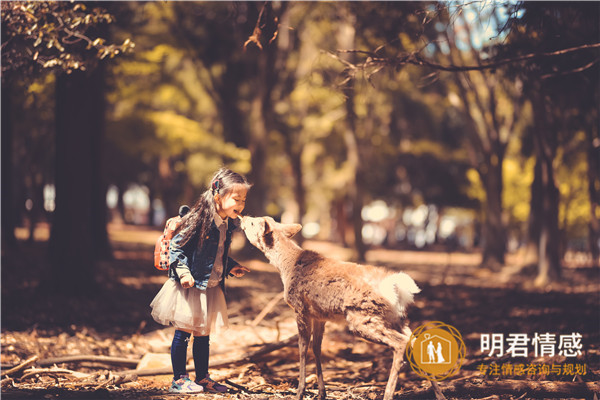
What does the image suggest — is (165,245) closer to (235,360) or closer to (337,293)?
(337,293)

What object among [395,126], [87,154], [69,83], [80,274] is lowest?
[80,274]

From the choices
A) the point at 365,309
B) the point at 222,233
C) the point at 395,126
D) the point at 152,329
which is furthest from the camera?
the point at 395,126

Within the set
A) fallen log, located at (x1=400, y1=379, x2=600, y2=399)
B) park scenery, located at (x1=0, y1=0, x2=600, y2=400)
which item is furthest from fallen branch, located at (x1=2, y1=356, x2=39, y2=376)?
fallen log, located at (x1=400, y1=379, x2=600, y2=399)

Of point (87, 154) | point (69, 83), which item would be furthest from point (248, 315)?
point (69, 83)

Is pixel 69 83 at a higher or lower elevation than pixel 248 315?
higher

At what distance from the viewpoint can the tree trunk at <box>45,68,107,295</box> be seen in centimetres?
897

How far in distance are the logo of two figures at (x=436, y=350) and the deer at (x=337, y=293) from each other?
4.10 feet

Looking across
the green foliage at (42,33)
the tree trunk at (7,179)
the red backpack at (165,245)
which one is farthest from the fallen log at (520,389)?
the tree trunk at (7,179)

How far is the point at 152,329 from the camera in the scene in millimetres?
8414

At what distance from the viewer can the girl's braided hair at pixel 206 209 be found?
459cm

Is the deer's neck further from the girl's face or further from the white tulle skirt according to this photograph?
the white tulle skirt

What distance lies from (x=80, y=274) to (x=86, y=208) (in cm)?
106

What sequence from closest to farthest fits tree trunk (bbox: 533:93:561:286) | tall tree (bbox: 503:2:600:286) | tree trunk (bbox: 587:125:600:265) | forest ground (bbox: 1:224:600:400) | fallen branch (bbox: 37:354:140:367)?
1. forest ground (bbox: 1:224:600:400)
2. fallen branch (bbox: 37:354:140:367)
3. tall tree (bbox: 503:2:600:286)
4. tree trunk (bbox: 533:93:561:286)
5. tree trunk (bbox: 587:125:600:265)

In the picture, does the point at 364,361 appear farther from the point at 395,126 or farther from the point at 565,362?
the point at 395,126
